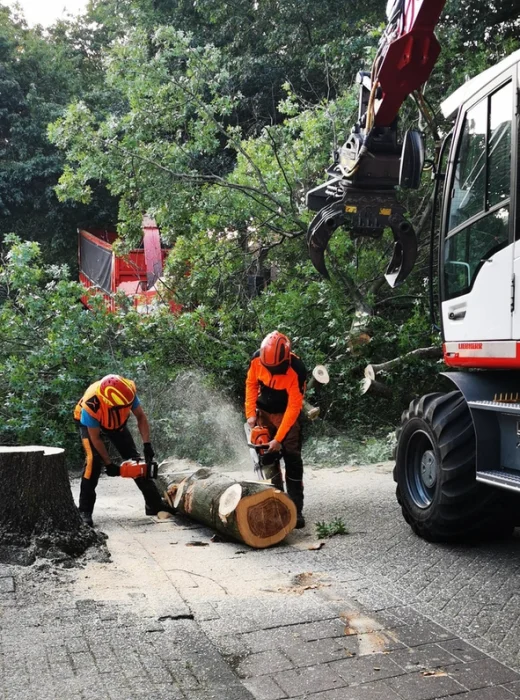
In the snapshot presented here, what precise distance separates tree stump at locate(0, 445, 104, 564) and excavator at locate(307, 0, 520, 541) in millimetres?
2529

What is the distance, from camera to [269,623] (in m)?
4.22

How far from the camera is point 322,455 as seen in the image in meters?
10.4

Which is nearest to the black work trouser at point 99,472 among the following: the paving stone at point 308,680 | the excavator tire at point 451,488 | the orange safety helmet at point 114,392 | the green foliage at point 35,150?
the orange safety helmet at point 114,392

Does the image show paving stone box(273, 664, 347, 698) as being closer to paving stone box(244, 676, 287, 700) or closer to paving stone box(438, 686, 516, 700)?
paving stone box(244, 676, 287, 700)

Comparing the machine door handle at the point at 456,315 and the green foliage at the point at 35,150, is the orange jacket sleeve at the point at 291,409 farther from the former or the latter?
the green foliage at the point at 35,150

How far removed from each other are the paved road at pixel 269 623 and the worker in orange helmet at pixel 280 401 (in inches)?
28.5

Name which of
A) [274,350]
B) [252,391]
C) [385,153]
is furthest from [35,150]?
[274,350]

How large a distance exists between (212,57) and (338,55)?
3029 millimetres

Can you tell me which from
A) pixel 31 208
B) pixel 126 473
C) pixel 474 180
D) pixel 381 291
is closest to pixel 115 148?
pixel 381 291

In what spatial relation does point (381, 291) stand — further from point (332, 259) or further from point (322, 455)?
point (322, 455)

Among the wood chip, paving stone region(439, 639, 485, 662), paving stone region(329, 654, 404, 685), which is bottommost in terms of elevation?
paving stone region(329, 654, 404, 685)

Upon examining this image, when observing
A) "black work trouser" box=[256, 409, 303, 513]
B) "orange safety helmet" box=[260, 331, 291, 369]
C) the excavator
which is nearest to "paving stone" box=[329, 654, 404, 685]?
the excavator

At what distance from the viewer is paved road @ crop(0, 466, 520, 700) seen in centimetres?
343

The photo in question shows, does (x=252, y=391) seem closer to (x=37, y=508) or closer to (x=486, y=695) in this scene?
(x=37, y=508)
